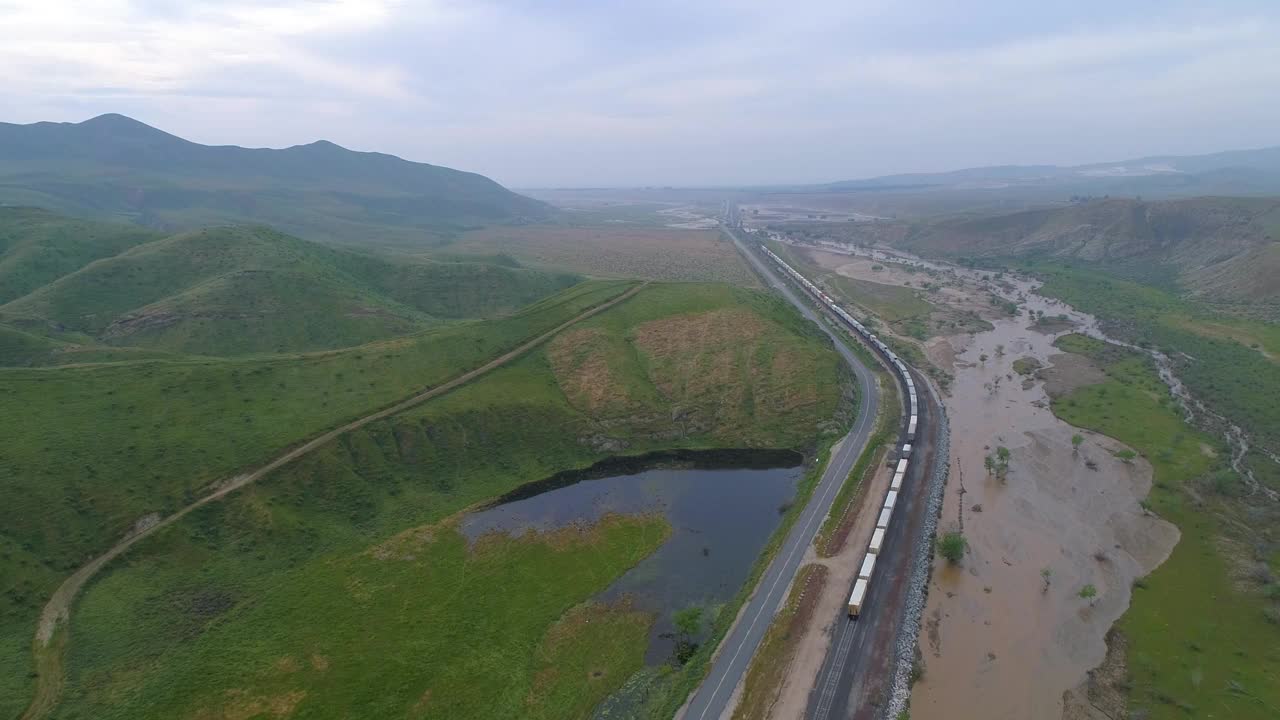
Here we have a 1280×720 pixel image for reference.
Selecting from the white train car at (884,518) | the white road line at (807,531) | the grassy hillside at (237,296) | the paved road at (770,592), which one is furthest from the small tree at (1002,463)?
the grassy hillside at (237,296)

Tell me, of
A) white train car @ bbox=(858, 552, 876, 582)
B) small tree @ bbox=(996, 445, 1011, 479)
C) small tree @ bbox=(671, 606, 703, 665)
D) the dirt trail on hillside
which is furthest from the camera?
small tree @ bbox=(996, 445, 1011, 479)

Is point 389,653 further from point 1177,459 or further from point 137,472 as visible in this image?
point 1177,459

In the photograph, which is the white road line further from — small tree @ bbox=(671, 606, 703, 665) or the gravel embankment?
the gravel embankment

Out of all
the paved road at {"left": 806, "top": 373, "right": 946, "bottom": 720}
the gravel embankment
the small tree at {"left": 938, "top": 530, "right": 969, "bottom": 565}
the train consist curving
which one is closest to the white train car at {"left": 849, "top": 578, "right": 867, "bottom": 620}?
the train consist curving

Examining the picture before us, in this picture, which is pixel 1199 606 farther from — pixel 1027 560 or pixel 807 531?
pixel 807 531

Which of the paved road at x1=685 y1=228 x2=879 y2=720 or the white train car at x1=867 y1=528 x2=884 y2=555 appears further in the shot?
the white train car at x1=867 y1=528 x2=884 y2=555

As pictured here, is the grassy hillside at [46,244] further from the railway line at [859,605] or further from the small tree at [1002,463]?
the small tree at [1002,463]

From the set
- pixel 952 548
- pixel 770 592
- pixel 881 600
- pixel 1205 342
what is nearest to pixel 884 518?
pixel 952 548
